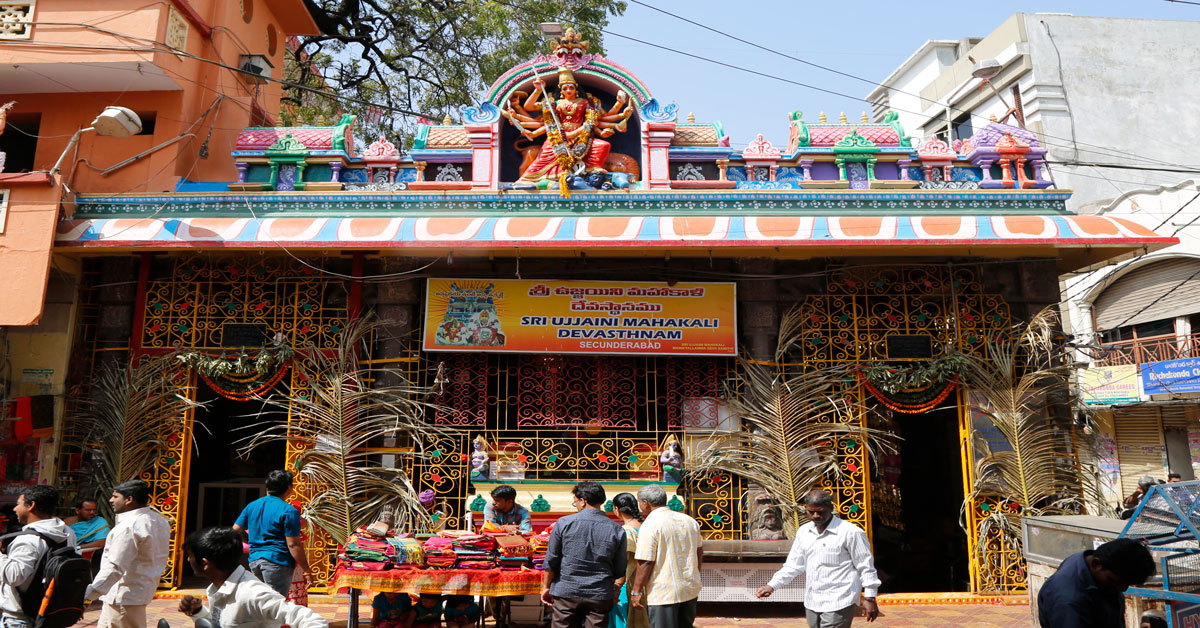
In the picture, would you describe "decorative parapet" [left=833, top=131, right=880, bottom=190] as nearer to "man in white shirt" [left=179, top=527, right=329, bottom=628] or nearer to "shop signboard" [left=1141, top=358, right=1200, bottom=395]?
"shop signboard" [left=1141, top=358, right=1200, bottom=395]

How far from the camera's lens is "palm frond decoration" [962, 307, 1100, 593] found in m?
9.34

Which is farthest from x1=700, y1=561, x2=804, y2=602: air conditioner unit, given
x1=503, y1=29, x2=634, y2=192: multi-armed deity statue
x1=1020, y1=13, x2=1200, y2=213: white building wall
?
x1=1020, y1=13, x2=1200, y2=213: white building wall

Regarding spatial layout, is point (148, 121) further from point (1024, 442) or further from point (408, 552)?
point (1024, 442)

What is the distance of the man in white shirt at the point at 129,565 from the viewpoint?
4902mm

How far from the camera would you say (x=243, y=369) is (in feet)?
31.9

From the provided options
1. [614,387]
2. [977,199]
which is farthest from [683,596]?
[977,199]

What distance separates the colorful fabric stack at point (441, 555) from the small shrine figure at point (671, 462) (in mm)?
3507

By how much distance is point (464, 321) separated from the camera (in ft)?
32.3

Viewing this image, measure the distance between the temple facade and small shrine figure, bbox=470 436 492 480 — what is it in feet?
0.13

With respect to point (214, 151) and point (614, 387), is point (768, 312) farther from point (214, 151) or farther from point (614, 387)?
point (214, 151)

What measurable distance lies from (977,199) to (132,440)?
406 inches

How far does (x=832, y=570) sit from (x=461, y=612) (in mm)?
3068

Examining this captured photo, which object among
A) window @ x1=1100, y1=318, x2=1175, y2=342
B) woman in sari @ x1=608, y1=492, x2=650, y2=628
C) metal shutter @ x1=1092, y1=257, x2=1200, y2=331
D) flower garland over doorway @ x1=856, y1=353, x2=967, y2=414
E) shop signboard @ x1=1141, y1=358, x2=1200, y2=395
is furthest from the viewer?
window @ x1=1100, y1=318, x2=1175, y2=342

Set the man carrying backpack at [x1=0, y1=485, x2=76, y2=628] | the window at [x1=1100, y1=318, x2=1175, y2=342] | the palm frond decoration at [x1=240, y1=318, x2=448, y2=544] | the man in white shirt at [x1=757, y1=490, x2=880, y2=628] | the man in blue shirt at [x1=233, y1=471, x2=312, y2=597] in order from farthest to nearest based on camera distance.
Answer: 1. the window at [x1=1100, y1=318, x2=1175, y2=342]
2. the palm frond decoration at [x1=240, y1=318, x2=448, y2=544]
3. the man in blue shirt at [x1=233, y1=471, x2=312, y2=597]
4. the man in white shirt at [x1=757, y1=490, x2=880, y2=628]
5. the man carrying backpack at [x1=0, y1=485, x2=76, y2=628]
